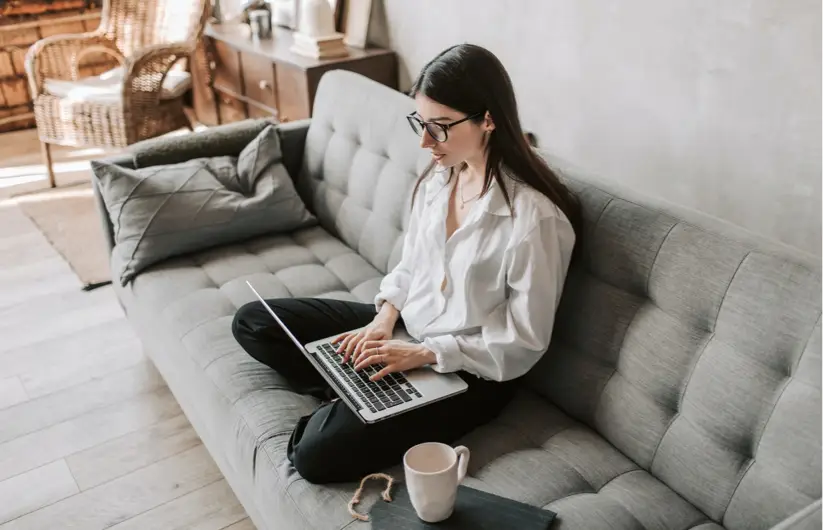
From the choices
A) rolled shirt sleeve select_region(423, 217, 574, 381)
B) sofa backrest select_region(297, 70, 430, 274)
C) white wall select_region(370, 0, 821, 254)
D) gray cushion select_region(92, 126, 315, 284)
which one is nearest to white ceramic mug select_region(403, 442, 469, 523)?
rolled shirt sleeve select_region(423, 217, 574, 381)

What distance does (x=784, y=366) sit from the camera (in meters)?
1.25

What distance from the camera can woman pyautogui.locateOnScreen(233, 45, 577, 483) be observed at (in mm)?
1468

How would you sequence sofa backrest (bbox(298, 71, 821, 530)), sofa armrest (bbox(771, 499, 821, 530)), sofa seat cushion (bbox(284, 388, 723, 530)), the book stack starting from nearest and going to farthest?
sofa armrest (bbox(771, 499, 821, 530))
sofa backrest (bbox(298, 71, 821, 530))
sofa seat cushion (bbox(284, 388, 723, 530))
the book stack

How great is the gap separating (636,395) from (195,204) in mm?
1408

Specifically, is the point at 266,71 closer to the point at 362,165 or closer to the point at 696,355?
the point at 362,165

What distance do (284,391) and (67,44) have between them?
288cm

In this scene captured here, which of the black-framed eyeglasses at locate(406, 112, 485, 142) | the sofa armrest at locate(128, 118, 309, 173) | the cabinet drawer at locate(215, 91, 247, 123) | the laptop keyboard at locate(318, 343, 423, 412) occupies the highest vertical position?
the black-framed eyeglasses at locate(406, 112, 485, 142)

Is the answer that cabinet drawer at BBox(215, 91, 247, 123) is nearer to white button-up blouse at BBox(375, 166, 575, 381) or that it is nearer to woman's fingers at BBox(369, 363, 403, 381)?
white button-up blouse at BBox(375, 166, 575, 381)

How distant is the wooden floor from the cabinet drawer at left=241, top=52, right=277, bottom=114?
1.10m

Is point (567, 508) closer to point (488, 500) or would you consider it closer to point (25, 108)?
point (488, 500)

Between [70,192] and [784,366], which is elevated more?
[784,366]

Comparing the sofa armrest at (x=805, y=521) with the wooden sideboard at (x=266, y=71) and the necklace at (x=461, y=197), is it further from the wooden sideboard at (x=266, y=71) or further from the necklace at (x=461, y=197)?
the wooden sideboard at (x=266, y=71)

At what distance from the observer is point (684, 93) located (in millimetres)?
2176

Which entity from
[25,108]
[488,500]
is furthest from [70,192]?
[488,500]
